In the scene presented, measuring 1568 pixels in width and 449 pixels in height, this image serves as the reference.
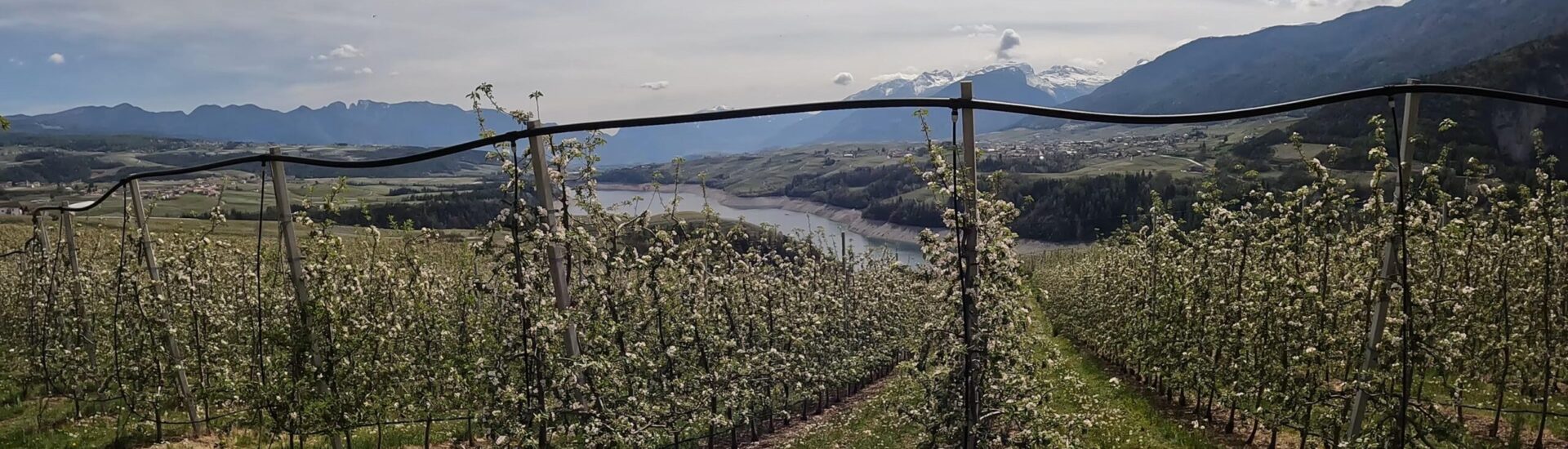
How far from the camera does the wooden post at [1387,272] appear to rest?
4781 mm

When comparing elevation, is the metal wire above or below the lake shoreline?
above

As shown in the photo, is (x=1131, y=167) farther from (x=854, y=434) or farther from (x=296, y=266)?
(x=296, y=266)

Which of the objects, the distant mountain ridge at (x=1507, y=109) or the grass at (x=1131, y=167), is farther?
the grass at (x=1131, y=167)

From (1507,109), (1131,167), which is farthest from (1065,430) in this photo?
(1131,167)

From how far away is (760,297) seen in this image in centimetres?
1391

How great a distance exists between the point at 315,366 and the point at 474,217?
283 feet

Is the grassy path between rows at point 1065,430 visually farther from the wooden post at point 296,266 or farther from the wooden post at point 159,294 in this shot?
the wooden post at point 159,294

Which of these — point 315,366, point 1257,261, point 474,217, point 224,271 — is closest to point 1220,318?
point 1257,261

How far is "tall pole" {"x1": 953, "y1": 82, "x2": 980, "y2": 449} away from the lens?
495 centimetres

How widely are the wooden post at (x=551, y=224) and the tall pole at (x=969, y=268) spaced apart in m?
2.70

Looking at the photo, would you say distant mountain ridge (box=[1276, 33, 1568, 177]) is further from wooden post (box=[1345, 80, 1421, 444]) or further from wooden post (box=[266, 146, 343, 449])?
wooden post (box=[266, 146, 343, 449])

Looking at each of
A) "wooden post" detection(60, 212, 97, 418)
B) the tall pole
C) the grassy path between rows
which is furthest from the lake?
"wooden post" detection(60, 212, 97, 418)

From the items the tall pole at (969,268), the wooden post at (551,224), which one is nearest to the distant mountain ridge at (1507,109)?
the tall pole at (969,268)

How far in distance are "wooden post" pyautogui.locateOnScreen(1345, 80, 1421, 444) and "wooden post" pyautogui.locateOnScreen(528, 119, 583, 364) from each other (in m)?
5.30
